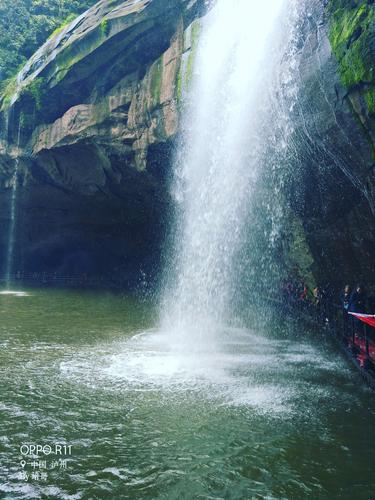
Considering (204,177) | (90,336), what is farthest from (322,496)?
(204,177)

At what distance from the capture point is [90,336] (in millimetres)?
11414

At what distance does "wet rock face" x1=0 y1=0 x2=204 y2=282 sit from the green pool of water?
476 inches

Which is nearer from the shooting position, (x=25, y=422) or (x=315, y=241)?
(x=25, y=422)

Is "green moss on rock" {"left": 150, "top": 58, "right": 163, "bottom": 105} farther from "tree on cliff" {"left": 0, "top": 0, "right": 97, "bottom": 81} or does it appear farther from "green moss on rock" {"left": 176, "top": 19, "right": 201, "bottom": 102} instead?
"tree on cliff" {"left": 0, "top": 0, "right": 97, "bottom": 81}

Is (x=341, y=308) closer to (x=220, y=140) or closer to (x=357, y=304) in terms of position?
(x=357, y=304)

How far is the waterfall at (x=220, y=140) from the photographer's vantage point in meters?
13.9

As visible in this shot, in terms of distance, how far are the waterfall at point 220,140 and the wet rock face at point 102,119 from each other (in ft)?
4.02

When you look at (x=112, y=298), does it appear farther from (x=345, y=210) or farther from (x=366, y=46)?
(x=366, y=46)

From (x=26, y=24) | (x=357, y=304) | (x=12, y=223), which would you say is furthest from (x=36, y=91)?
(x=357, y=304)

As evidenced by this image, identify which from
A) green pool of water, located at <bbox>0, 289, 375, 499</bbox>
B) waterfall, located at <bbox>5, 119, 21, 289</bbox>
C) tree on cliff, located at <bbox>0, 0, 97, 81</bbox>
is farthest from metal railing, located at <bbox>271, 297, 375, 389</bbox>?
tree on cliff, located at <bbox>0, 0, 97, 81</bbox>

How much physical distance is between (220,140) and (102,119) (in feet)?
25.5

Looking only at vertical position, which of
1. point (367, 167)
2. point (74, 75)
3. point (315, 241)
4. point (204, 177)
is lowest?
point (315, 241)

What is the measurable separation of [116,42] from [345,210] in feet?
46.3

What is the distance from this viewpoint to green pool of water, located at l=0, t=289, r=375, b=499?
4332 mm
